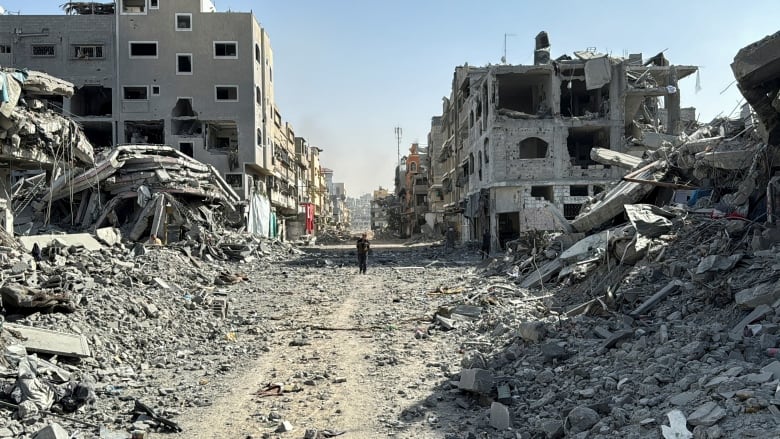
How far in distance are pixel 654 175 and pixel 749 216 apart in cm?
502

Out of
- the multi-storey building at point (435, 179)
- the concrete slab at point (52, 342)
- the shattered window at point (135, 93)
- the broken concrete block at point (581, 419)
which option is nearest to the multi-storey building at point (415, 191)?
the multi-storey building at point (435, 179)

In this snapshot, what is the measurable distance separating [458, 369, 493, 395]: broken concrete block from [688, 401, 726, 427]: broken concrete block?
2.63 meters

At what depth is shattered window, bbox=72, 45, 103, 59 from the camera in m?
39.9

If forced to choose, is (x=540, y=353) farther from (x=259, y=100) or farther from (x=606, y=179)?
(x=259, y=100)

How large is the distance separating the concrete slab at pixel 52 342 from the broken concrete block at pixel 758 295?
8938 millimetres

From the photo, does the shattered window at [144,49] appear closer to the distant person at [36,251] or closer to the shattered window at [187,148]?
the shattered window at [187,148]

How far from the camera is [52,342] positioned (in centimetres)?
795

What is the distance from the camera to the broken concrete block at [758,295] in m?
6.73

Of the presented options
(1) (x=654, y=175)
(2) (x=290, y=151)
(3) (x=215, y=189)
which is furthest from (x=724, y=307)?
(2) (x=290, y=151)

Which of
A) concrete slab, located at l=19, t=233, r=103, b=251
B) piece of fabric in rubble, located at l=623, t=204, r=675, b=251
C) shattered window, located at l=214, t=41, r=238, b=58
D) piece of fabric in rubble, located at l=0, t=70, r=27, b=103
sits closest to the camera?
piece of fabric in rubble, located at l=0, t=70, r=27, b=103

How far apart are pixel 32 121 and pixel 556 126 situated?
1016 inches

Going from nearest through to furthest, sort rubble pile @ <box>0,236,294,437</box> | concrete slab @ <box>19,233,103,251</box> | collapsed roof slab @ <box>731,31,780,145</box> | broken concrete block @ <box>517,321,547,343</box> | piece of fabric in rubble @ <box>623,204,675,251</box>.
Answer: rubble pile @ <box>0,236,294,437</box>, collapsed roof slab @ <box>731,31,780,145</box>, broken concrete block @ <box>517,321,547,343</box>, piece of fabric in rubble @ <box>623,204,675,251</box>, concrete slab @ <box>19,233,103,251</box>

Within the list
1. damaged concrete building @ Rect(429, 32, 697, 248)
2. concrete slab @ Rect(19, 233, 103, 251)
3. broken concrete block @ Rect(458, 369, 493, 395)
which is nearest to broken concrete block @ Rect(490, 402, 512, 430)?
broken concrete block @ Rect(458, 369, 493, 395)

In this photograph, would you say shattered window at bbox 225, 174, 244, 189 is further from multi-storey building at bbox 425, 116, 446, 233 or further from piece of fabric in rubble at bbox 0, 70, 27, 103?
multi-storey building at bbox 425, 116, 446, 233
